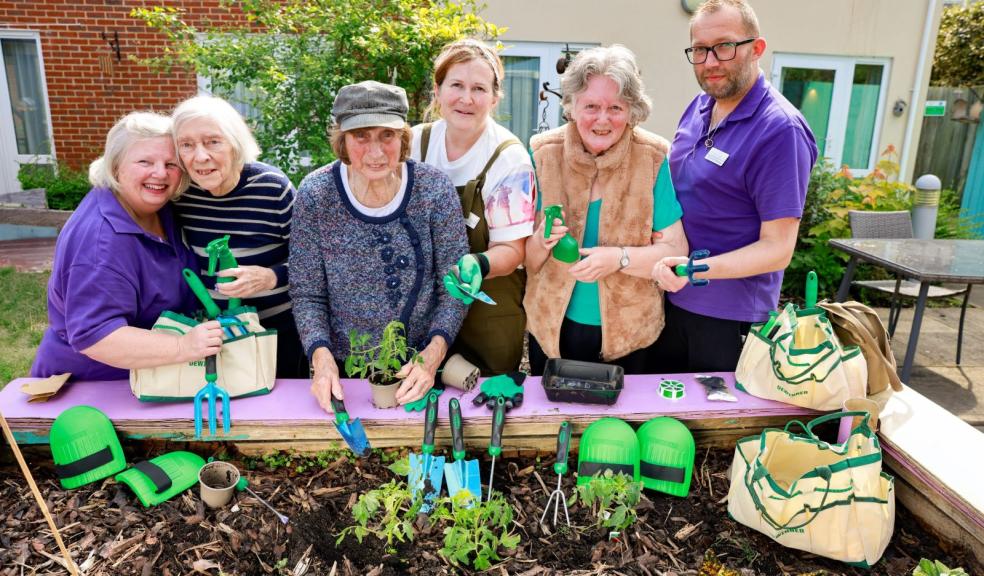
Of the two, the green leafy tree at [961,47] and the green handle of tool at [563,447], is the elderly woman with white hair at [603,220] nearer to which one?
the green handle of tool at [563,447]

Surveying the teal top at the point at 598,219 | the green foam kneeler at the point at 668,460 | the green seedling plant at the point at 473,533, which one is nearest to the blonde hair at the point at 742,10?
the teal top at the point at 598,219

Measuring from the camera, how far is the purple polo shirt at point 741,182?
2.00 m

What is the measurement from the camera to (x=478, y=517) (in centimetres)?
163

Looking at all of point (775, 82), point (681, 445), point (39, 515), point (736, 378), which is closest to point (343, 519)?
point (39, 515)

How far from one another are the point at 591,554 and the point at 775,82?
718 centimetres

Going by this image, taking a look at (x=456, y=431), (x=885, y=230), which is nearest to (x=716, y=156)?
(x=456, y=431)

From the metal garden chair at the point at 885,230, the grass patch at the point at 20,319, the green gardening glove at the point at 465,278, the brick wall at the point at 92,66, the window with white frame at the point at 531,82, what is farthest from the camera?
the brick wall at the point at 92,66

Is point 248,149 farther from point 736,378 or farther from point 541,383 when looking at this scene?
point 736,378

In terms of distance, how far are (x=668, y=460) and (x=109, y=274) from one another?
5.58 ft

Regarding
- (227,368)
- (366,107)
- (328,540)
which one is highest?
(366,107)

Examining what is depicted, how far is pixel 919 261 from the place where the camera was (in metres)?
3.98

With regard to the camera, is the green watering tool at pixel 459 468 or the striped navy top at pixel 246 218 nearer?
the green watering tool at pixel 459 468

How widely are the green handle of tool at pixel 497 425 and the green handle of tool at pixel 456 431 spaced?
3.5 inches

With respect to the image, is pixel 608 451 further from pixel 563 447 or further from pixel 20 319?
pixel 20 319
